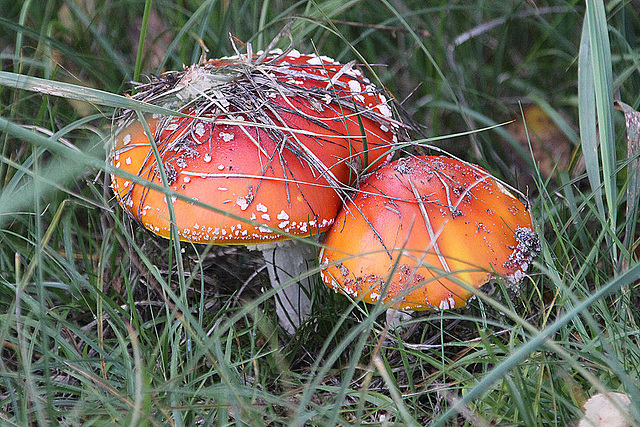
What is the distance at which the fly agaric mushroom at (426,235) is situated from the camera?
1.82 metres

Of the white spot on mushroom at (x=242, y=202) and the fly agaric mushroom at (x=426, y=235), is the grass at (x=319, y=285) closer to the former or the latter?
the fly agaric mushroom at (x=426, y=235)

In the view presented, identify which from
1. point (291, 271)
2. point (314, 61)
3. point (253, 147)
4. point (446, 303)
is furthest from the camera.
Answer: point (291, 271)

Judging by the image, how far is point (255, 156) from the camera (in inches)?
75.5

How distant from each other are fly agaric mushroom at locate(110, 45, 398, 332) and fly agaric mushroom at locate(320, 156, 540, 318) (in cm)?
12

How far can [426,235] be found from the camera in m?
1.86

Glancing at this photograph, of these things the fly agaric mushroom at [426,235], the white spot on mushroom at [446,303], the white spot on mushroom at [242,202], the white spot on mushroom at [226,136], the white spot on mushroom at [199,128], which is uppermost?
the white spot on mushroom at [199,128]

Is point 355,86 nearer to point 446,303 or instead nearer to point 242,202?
point 242,202

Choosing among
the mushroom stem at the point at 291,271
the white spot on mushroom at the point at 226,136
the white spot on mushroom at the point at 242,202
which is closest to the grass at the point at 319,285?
the mushroom stem at the point at 291,271

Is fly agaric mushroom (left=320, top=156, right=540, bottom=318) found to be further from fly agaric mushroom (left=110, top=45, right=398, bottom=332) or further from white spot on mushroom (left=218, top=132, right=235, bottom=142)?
white spot on mushroom (left=218, top=132, right=235, bottom=142)

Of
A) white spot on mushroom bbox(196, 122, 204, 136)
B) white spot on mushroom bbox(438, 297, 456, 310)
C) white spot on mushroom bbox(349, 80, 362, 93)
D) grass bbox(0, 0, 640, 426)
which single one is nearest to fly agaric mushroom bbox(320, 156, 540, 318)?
white spot on mushroom bbox(438, 297, 456, 310)

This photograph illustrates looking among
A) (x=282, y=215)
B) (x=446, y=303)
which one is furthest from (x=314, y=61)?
(x=446, y=303)

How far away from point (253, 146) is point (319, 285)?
2.37 ft

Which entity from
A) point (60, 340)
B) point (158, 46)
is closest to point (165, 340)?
point (60, 340)

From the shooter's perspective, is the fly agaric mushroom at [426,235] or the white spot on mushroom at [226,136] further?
the white spot on mushroom at [226,136]
